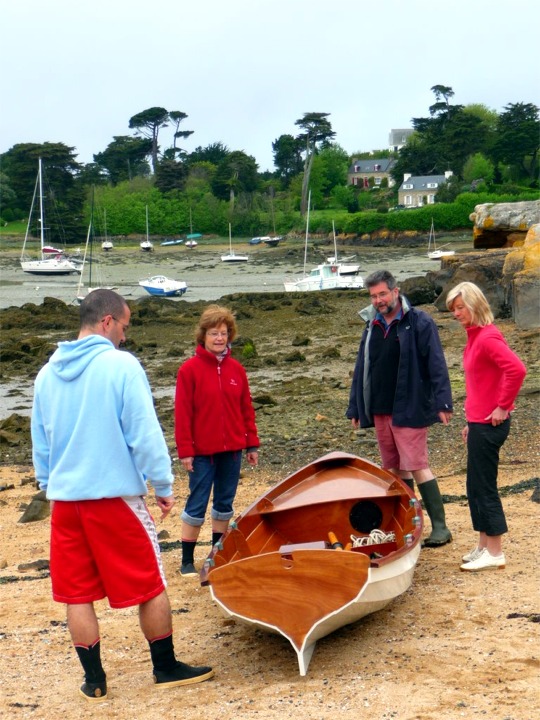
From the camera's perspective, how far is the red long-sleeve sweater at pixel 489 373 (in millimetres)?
6242

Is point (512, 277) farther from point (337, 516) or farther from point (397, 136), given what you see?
point (397, 136)

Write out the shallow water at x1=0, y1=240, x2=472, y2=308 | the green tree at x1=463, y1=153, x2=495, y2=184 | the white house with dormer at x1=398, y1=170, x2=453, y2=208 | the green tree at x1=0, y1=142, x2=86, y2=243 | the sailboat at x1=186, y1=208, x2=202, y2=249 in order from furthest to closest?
1. the white house with dormer at x1=398, y1=170, x2=453, y2=208
2. the green tree at x1=463, y1=153, x2=495, y2=184
3. the sailboat at x1=186, y1=208, x2=202, y2=249
4. the green tree at x1=0, y1=142, x2=86, y2=243
5. the shallow water at x1=0, y1=240, x2=472, y2=308

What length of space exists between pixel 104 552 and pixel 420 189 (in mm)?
99520

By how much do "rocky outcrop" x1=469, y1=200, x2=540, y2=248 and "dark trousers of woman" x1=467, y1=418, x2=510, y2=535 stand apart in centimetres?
1725

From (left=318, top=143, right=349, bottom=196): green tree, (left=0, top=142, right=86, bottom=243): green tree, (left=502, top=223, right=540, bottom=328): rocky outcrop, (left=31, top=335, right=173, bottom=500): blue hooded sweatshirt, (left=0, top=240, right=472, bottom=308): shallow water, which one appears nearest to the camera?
(left=31, top=335, right=173, bottom=500): blue hooded sweatshirt

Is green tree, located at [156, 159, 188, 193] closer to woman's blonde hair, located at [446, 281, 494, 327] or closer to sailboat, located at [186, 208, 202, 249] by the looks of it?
sailboat, located at [186, 208, 202, 249]

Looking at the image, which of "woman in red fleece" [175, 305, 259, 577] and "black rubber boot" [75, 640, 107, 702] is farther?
"woman in red fleece" [175, 305, 259, 577]

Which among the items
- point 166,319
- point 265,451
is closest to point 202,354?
point 265,451

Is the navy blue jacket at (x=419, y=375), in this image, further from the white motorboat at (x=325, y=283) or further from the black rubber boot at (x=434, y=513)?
the white motorboat at (x=325, y=283)

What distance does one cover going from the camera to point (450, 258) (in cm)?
2658

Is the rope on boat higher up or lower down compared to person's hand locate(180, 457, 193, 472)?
lower down

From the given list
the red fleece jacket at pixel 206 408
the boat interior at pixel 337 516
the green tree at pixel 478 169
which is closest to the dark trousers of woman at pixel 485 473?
the boat interior at pixel 337 516

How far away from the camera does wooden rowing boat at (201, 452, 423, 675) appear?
5.28 m

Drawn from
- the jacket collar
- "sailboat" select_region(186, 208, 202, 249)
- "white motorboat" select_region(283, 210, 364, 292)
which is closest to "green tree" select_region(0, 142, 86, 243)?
"sailboat" select_region(186, 208, 202, 249)
